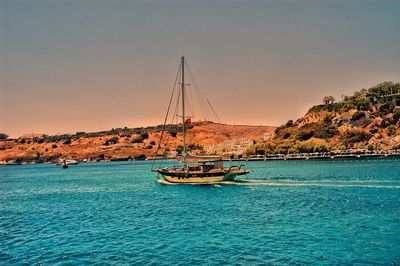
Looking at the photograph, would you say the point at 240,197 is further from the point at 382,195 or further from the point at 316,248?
the point at 316,248

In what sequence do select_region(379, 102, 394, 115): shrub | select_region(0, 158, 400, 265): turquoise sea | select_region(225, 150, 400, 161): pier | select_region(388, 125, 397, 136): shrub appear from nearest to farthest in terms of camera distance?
select_region(0, 158, 400, 265): turquoise sea
select_region(225, 150, 400, 161): pier
select_region(388, 125, 397, 136): shrub
select_region(379, 102, 394, 115): shrub

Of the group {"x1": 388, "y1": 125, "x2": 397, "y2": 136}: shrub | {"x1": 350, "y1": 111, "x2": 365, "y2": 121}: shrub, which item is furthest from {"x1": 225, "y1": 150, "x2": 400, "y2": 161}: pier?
{"x1": 350, "y1": 111, "x2": 365, "y2": 121}: shrub

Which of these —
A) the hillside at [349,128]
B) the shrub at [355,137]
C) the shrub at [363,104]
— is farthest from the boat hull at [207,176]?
the shrub at [363,104]

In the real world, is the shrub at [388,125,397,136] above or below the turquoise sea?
above

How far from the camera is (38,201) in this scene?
54.0 meters

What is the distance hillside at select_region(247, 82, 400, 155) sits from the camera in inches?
6014

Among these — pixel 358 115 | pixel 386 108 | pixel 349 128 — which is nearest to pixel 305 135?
pixel 349 128

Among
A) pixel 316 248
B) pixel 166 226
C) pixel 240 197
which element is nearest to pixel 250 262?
pixel 316 248

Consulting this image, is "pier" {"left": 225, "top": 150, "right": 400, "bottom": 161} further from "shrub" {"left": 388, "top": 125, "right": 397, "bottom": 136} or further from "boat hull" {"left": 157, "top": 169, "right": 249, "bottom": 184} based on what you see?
"boat hull" {"left": 157, "top": 169, "right": 249, "bottom": 184}

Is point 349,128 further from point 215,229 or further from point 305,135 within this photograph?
point 215,229

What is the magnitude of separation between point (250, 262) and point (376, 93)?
191 metres

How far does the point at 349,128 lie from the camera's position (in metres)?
166

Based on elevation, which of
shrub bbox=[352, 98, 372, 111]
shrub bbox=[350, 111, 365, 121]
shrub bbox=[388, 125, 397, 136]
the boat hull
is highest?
shrub bbox=[352, 98, 372, 111]

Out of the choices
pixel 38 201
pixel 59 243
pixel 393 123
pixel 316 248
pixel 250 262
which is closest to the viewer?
pixel 250 262
